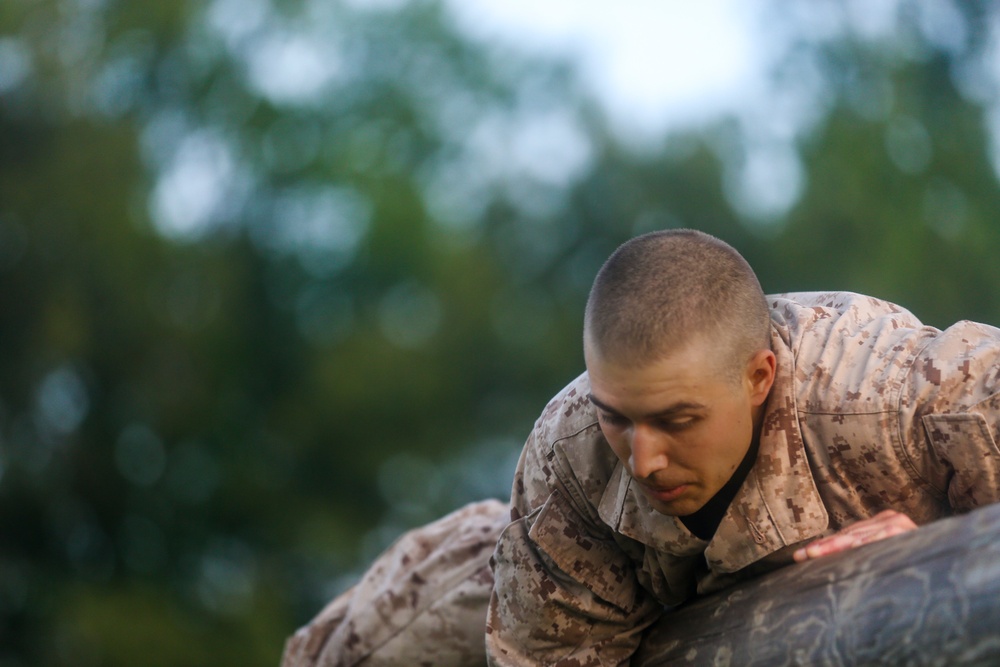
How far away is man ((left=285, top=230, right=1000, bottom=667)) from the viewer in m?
2.35

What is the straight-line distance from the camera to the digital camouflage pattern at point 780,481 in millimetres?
2396

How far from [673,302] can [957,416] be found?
0.54m

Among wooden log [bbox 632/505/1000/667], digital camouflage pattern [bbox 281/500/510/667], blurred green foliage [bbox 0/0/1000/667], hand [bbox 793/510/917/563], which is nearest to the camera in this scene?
wooden log [bbox 632/505/1000/667]

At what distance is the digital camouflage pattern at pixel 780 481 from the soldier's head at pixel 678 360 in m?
0.11

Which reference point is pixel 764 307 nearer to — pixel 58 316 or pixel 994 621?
pixel 994 621

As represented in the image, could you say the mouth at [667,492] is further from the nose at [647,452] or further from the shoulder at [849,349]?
the shoulder at [849,349]

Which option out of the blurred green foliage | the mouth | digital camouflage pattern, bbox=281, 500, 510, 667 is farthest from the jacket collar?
the blurred green foliage

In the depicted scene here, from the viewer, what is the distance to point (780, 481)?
2.49 metres

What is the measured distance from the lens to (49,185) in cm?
1138

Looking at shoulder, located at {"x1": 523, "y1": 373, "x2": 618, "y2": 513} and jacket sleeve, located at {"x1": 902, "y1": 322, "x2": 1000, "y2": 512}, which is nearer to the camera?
jacket sleeve, located at {"x1": 902, "y1": 322, "x2": 1000, "y2": 512}

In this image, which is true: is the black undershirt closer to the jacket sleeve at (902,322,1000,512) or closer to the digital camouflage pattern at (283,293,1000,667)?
the digital camouflage pattern at (283,293,1000,667)

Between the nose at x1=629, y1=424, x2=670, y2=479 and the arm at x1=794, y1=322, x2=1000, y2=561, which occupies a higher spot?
the nose at x1=629, y1=424, x2=670, y2=479

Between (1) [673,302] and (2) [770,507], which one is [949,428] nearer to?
(2) [770,507]

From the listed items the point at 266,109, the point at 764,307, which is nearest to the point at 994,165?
the point at 266,109
